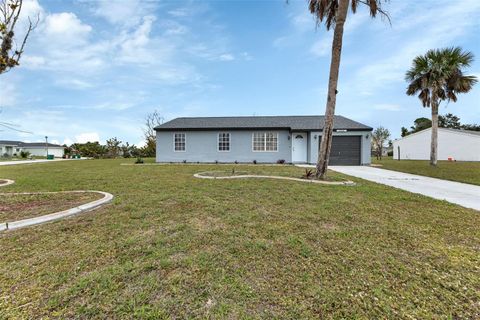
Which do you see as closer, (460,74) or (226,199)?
(226,199)

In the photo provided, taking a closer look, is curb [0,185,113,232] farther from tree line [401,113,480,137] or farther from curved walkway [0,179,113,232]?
tree line [401,113,480,137]

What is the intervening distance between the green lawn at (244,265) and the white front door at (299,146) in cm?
1403

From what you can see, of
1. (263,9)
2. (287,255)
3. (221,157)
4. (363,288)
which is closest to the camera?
(363,288)

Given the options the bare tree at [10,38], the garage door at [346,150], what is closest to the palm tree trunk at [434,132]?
the garage door at [346,150]

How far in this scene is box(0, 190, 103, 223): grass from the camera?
173 inches

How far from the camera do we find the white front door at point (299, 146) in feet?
61.4

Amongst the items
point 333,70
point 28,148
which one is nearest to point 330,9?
point 333,70

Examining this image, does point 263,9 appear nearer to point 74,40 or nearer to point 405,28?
point 405,28

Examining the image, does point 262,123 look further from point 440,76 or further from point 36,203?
point 36,203

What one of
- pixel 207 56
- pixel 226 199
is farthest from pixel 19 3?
pixel 207 56

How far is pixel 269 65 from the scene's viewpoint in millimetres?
17812

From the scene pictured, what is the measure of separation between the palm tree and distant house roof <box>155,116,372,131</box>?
15.6 feet

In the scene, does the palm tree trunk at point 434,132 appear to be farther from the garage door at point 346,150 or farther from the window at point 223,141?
the window at point 223,141

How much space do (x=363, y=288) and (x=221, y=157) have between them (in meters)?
17.2
